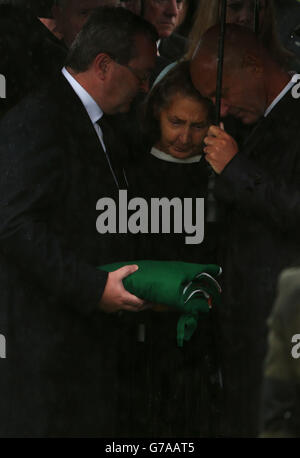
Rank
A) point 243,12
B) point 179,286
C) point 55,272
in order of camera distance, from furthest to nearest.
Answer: point 243,12, point 55,272, point 179,286

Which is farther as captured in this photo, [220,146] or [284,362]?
[284,362]

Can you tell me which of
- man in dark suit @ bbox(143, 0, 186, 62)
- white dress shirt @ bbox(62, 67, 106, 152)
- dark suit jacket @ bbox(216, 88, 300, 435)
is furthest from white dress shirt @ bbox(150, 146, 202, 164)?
man in dark suit @ bbox(143, 0, 186, 62)

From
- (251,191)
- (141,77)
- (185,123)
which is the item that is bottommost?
(251,191)

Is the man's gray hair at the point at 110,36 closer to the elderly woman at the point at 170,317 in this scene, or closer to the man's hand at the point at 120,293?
the elderly woman at the point at 170,317

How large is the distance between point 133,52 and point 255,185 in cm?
73

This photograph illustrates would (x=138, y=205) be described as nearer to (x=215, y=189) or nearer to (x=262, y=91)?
(x=215, y=189)

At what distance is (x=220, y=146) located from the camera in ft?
13.5

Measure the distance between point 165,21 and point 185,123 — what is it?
0.43 m

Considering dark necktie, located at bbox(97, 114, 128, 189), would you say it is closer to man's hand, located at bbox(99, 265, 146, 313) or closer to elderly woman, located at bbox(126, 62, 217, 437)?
elderly woman, located at bbox(126, 62, 217, 437)

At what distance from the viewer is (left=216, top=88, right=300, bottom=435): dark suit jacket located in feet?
13.6

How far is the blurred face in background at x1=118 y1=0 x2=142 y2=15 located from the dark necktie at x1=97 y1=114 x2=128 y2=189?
1.45 ft

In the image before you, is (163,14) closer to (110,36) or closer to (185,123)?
(110,36)

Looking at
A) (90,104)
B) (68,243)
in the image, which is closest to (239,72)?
(90,104)

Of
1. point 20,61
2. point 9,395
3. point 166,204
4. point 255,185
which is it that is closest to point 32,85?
point 20,61
